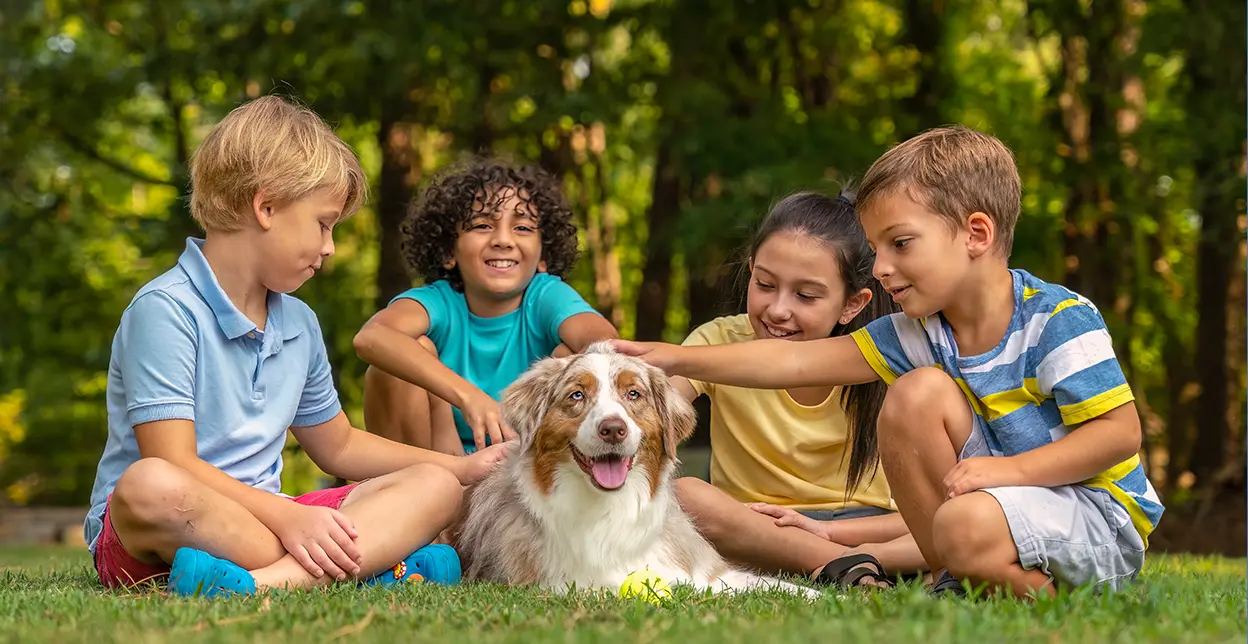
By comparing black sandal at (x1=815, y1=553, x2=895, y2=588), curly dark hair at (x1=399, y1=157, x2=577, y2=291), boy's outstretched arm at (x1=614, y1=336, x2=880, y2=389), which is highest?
curly dark hair at (x1=399, y1=157, x2=577, y2=291)

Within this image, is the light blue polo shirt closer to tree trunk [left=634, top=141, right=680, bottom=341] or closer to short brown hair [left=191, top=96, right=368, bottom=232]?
short brown hair [left=191, top=96, right=368, bottom=232]

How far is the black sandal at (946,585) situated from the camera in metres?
3.60

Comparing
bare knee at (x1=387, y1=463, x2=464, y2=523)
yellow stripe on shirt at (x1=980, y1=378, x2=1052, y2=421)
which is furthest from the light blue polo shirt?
yellow stripe on shirt at (x1=980, y1=378, x2=1052, y2=421)

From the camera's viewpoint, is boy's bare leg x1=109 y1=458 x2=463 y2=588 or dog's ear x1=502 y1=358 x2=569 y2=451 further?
dog's ear x1=502 y1=358 x2=569 y2=451

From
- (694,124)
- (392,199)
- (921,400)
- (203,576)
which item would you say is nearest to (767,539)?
(921,400)

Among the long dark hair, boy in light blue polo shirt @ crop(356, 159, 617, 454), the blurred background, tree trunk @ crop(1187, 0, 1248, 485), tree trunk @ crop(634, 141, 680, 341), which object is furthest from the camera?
A: tree trunk @ crop(634, 141, 680, 341)

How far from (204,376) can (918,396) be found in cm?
213

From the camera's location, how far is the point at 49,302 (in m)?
11.4

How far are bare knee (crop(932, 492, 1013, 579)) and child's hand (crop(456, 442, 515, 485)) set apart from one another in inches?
62.2

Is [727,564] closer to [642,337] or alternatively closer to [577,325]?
[577,325]

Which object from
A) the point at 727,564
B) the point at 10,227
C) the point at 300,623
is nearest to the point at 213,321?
the point at 300,623

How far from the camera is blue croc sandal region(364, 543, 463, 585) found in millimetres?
4051

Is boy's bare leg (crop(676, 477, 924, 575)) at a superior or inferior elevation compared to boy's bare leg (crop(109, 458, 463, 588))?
inferior

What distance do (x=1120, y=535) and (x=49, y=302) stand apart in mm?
10212
